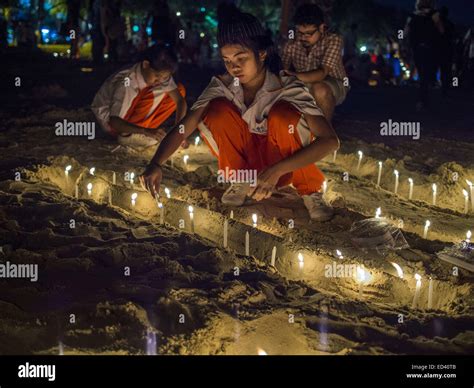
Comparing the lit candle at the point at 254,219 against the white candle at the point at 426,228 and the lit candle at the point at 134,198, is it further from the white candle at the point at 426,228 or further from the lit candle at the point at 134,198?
the white candle at the point at 426,228

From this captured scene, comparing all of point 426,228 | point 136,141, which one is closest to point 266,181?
point 426,228

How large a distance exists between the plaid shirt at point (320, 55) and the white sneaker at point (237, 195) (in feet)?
6.38

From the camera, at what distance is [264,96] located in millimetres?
4594

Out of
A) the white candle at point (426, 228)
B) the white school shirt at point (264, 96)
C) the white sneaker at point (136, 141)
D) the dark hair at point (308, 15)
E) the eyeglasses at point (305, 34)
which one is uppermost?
the dark hair at point (308, 15)

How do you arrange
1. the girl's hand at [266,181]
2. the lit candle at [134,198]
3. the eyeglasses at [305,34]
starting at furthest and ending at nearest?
the eyeglasses at [305,34]
the lit candle at [134,198]
the girl's hand at [266,181]

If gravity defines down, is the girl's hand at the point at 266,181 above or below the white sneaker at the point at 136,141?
below

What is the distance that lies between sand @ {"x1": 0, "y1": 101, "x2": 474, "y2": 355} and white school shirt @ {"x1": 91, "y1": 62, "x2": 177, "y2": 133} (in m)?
0.46

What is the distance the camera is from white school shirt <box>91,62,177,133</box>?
18.9 feet

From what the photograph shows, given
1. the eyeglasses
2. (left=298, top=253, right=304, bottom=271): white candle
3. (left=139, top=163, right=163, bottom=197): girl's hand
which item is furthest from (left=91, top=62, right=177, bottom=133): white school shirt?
(left=298, top=253, right=304, bottom=271): white candle

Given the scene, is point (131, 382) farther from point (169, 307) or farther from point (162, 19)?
point (162, 19)

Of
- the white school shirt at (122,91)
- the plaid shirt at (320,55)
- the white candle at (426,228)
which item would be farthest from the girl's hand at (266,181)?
the plaid shirt at (320,55)

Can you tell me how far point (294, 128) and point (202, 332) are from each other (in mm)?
2049

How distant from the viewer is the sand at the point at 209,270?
9.25 feet

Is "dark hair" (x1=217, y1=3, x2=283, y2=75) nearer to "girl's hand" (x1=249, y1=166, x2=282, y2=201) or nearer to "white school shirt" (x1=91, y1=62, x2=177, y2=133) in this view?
"girl's hand" (x1=249, y1=166, x2=282, y2=201)
